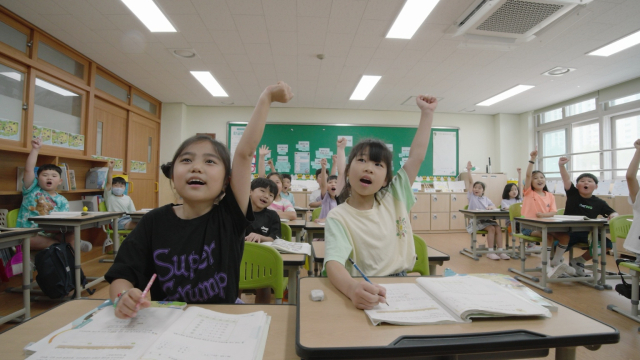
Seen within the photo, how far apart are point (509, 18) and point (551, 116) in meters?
4.93

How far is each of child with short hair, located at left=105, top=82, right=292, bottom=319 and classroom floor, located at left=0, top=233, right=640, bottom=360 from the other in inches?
74.7

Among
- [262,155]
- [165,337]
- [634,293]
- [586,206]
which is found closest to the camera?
[165,337]

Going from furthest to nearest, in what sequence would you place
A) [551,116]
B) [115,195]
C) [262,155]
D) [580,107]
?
1. [551,116]
2. [580,107]
3. [115,195]
4. [262,155]

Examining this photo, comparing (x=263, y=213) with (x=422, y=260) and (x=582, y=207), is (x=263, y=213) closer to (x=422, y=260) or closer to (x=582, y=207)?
(x=422, y=260)

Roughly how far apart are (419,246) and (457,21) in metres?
2.98

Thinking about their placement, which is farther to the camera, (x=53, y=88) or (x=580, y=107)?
(x=580, y=107)

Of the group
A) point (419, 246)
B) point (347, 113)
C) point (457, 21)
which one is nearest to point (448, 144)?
point (347, 113)

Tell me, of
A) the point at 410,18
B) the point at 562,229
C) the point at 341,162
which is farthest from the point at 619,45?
the point at 341,162

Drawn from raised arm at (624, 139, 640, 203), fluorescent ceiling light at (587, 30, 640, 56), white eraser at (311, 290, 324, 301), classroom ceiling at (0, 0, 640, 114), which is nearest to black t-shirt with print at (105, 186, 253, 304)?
white eraser at (311, 290, 324, 301)

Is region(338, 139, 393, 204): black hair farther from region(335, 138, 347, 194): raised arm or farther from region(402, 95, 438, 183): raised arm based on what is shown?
region(335, 138, 347, 194): raised arm

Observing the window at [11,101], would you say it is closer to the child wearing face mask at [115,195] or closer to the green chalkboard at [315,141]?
the child wearing face mask at [115,195]

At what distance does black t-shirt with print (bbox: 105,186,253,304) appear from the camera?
0.88 metres

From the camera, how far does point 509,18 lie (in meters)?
3.14

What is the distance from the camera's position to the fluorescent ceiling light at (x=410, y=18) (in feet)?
10.0
